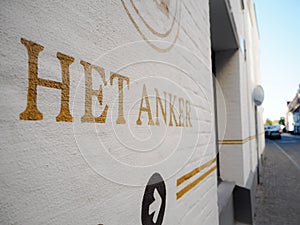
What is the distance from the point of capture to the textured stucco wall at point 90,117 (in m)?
0.52

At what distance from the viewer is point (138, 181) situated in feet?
3.25

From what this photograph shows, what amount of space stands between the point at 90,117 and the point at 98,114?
39mm

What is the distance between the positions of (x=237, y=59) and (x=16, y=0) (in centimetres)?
469

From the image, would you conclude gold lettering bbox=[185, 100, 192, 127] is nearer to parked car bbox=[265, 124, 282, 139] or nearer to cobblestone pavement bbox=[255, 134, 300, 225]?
cobblestone pavement bbox=[255, 134, 300, 225]

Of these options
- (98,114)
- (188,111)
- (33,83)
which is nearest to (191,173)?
(188,111)

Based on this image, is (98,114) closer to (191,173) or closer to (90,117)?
(90,117)

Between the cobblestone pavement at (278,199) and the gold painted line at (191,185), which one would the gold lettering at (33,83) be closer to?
the gold painted line at (191,185)

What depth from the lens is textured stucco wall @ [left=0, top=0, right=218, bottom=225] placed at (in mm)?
524

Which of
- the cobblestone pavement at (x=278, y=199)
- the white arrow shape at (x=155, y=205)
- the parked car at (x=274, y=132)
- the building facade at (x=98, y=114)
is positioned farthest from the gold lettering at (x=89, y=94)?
the parked car at (x=274, y=132)

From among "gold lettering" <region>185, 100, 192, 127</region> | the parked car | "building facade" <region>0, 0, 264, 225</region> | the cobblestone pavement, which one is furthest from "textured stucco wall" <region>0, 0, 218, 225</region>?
the parked car

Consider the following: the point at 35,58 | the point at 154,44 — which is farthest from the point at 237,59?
the point at 35,58

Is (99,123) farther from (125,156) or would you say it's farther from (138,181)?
(138,181)

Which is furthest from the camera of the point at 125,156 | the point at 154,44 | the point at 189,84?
the point at 189,84

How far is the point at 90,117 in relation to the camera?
0.75 metres
